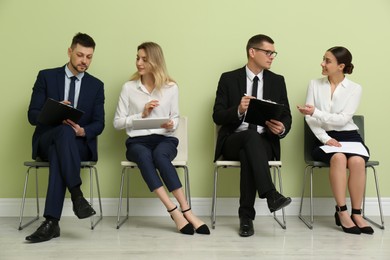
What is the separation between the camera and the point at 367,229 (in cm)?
320

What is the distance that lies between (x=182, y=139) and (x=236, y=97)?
50 cm

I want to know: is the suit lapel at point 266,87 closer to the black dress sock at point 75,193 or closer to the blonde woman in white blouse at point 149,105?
the blonde woman in white blouse at point 149,105

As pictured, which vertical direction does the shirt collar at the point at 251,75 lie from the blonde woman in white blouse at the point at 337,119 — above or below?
above

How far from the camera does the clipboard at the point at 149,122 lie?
127 inches

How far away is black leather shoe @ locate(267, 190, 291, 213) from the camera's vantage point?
117 inches

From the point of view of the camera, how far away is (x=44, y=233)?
2908 millimetres

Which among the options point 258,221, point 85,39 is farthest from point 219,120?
point 85,39

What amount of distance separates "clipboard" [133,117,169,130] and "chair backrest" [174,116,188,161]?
0.40 metres

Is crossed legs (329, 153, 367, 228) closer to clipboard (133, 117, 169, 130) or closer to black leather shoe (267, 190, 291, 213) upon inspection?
black leather shoe (267, 190, 291, 213)

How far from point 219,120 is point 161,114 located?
403 millimetres

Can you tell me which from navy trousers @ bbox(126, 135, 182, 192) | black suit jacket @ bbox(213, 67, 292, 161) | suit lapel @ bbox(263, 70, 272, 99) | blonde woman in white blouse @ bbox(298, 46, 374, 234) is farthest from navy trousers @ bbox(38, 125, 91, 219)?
blonde woman in white blouse @ bbox(298, 46, 374, 234)

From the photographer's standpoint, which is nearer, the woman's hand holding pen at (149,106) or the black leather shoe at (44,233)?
the black leather shoe at (44,233)

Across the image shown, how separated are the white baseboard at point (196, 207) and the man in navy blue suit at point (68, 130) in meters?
0.55

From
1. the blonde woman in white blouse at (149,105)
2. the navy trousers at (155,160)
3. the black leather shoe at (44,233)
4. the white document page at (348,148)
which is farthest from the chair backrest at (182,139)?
the black leather shoe at (44,233)
